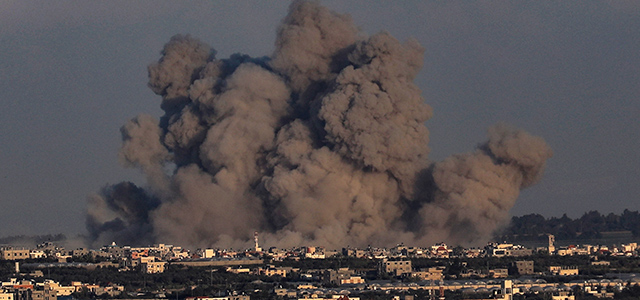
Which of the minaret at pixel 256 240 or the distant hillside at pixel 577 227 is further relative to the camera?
the distant hillside at pixel 577 227

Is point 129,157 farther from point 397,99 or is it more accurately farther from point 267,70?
point 397,99

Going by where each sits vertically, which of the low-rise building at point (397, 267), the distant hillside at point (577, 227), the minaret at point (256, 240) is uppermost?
the distant hillside at point (577, 227)

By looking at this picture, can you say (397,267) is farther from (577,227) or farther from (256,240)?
(577,227)

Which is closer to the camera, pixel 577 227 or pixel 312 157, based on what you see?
pixel 312 157

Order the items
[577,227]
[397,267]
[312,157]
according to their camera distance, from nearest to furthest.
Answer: [397,267] → [312,157] → [577,227]

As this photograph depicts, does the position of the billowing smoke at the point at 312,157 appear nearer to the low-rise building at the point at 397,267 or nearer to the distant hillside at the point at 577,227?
the low-rise building at the point at 397,267

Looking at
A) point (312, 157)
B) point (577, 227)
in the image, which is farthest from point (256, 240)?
point (577, 227)

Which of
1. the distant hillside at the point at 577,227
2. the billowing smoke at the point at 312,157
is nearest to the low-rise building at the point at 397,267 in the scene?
the billowing smoke at the point at 312,157

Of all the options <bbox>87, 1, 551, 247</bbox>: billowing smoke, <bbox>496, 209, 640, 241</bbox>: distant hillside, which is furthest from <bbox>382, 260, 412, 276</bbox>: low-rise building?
<bbox>496, 209, 640, 241</bbox>: distant hillside

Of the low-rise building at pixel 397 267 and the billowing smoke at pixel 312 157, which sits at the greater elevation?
the billowing smoke at pixel 312 157
